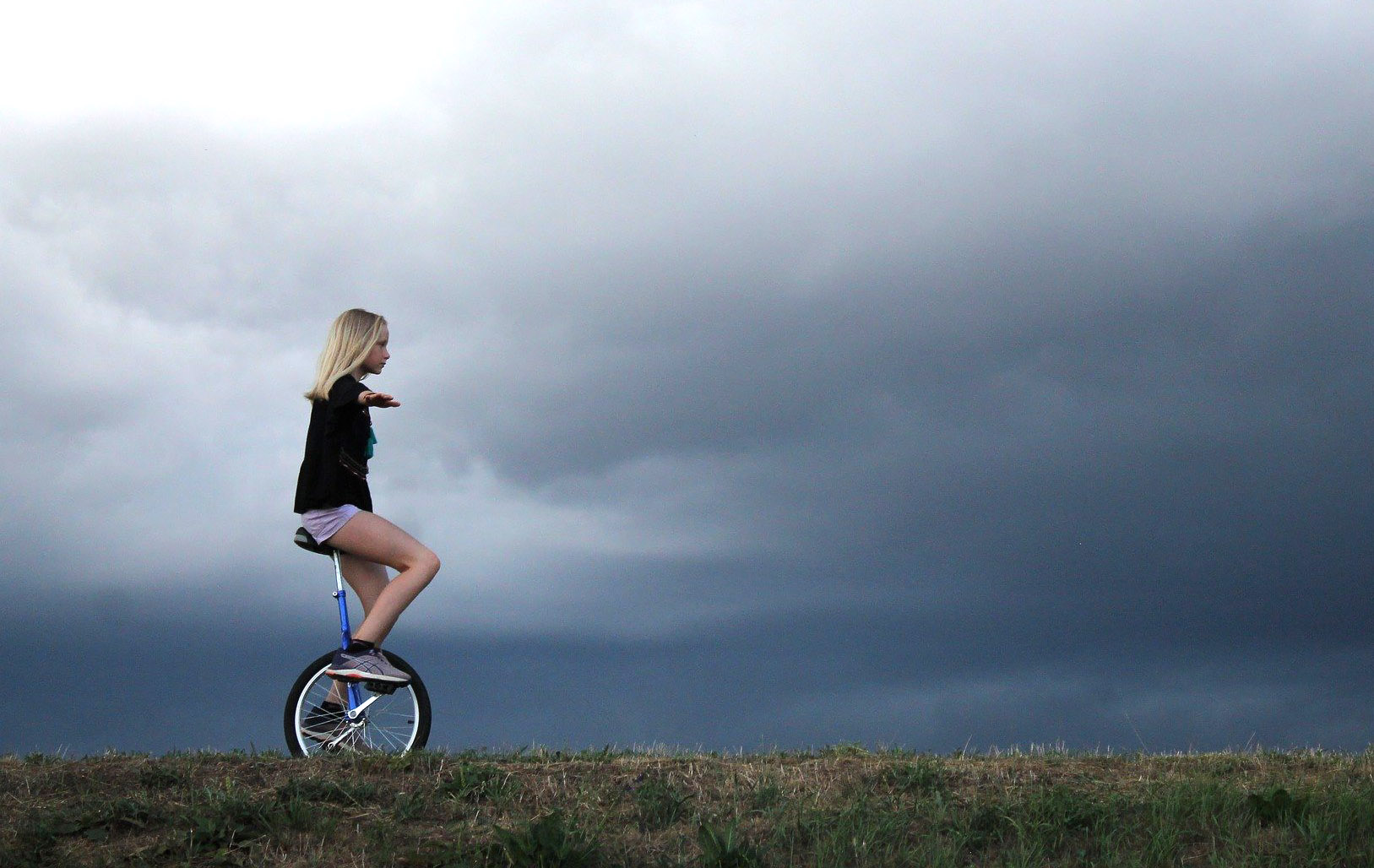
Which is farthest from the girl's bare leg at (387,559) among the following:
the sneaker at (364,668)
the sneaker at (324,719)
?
the sneaker at (324,719)

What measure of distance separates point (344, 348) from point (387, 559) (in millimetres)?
1585

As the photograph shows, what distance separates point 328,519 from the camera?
8.84m

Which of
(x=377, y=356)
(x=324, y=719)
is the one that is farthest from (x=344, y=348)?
(x=324, y=719)

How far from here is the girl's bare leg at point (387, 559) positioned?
28.8ft

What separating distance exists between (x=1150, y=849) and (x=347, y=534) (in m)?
5.66

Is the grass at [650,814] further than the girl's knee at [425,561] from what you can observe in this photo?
No

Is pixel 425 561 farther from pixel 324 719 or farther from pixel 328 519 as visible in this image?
pixel 324 719

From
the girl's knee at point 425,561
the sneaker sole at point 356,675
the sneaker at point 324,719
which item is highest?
the girl's knee at point 425,561

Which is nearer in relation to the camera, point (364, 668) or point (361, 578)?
point (364, 668)

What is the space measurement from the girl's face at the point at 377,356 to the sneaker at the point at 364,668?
207 cm

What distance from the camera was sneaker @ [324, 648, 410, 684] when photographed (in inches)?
339

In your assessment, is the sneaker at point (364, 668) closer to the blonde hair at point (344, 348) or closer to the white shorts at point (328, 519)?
the white shorts at point (328, 519)

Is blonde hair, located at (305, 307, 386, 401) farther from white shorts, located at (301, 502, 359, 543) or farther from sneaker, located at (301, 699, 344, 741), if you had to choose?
sneaker, located at (301, 699, 344, 741)

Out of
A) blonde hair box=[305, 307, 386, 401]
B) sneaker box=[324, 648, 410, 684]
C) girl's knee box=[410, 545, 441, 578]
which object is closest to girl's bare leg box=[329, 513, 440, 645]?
girl's knee box=[410, 545, 441, 578]
